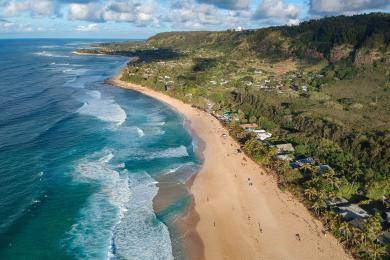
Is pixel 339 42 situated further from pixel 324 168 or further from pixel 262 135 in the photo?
pixel 324 168

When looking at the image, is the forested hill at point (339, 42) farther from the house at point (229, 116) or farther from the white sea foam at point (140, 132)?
the white sea foam at point (140, 132)

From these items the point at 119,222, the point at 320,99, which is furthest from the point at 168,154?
the point at 320,99

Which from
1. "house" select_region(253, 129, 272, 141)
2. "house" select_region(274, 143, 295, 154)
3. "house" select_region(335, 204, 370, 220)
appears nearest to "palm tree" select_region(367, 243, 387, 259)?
"house" select_region(335, 204, 370, 220)

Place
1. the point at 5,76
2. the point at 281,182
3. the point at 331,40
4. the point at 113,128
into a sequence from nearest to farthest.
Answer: the point at 281,182 < the point at 113,128 < the point at 5,76 < the point at 331,40

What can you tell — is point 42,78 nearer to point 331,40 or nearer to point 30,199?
point 30,199

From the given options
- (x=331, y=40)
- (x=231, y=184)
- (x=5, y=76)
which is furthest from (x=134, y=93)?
(x=331, y=40)


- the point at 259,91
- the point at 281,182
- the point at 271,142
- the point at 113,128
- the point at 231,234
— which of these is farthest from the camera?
the point at 259,91

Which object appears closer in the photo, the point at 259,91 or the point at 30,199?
the point at 30,199
